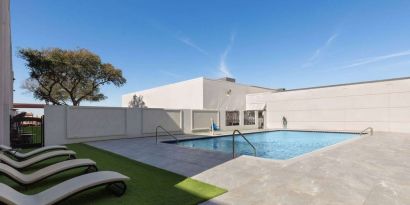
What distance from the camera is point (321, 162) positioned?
22.9ft

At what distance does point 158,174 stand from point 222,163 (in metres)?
2.04

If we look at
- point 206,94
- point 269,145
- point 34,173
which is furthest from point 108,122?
point 206,94

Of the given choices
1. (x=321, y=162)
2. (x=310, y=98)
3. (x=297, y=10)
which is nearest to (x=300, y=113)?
(x=310, y=98)

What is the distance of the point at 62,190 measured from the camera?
3.94m

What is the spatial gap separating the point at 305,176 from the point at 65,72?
27.4 metres

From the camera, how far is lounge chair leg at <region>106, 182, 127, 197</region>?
4.55 meters

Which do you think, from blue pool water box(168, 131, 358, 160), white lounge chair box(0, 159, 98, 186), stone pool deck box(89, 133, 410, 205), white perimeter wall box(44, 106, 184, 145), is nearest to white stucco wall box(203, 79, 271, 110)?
blue pool water box(168, 131, 358, 160)

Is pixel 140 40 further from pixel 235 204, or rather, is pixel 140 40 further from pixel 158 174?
pixel 235 204

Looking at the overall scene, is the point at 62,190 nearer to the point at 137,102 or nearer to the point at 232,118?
the point at 232,118

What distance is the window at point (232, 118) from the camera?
22.5 metres

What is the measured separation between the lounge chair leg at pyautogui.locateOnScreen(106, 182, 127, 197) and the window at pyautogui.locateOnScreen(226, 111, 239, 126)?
1803 cm

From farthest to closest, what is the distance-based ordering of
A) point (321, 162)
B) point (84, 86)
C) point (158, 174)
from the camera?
point (84, 86) < point (321, 162) < point (158, 174)

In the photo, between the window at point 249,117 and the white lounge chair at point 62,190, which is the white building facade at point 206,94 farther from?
the white lounge chair at point 62,190

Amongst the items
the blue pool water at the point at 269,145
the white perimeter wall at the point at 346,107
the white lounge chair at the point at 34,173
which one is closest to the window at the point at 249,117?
the white perimeter wall at the point at 346,107
